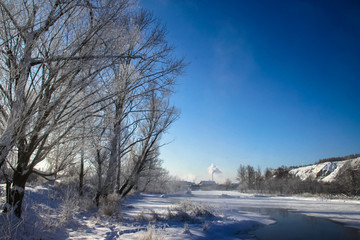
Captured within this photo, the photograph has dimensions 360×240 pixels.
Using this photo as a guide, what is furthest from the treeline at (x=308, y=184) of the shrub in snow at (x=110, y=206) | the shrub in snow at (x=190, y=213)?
the shrub in snow at (x=110, y=206)

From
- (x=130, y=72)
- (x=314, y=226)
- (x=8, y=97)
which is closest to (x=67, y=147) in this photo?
(x=8, y=97)

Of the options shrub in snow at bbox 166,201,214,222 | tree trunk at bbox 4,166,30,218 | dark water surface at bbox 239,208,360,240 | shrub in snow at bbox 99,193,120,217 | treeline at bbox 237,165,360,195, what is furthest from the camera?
treeline at bbox 237,165,360,195

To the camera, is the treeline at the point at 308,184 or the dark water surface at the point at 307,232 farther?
the treeline at the point at 308,184

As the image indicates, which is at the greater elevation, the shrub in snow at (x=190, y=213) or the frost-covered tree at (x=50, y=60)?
the frost-covered tree at (x=50, y=60)

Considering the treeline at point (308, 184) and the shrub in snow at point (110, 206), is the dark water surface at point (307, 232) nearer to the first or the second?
the shrub in snow at point (110, 206)

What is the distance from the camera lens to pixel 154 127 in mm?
12133

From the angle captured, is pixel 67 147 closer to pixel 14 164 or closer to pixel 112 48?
pixel 14 164

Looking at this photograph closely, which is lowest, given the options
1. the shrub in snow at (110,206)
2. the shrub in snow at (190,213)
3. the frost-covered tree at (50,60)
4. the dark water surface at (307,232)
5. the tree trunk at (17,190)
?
the dark water surface at (307,232)

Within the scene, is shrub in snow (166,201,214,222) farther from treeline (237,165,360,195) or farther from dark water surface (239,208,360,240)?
treeline (237,165,360,195)

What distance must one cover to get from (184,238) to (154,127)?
23.0 ft

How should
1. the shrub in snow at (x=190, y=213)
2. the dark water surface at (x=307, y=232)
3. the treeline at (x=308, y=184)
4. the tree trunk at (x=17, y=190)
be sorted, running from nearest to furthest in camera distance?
the tree trunk at (x=17, y=190), the dark water surface at (x=307, y=232), the shrub in snow at (x=190, y=213), the treeline at (x=308, y=184)

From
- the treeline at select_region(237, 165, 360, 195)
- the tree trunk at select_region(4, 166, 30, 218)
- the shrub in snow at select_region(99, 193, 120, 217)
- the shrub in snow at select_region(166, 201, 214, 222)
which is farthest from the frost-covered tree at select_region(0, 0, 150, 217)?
the treeline at select_region(237, 165, 360, 195)

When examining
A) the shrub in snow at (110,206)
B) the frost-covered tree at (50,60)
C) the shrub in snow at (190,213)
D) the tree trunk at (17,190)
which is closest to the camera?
the frost-covered tree at (50,60)

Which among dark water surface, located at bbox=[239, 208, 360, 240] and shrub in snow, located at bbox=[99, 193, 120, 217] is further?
shrub in snow, located at bbox=[99, 193, 120, 217]
